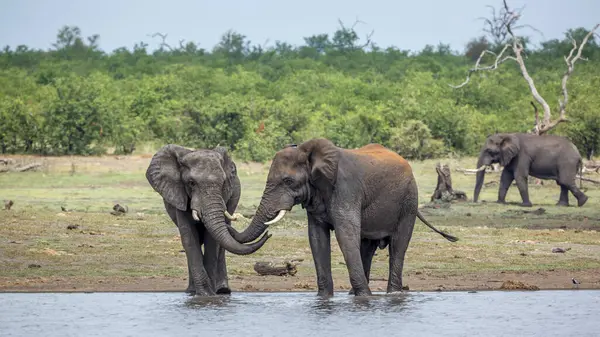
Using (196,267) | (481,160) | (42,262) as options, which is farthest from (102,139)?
(196,267)

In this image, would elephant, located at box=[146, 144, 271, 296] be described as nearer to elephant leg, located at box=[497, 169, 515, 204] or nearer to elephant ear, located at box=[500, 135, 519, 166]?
elephant leg, located at box=[497, 169, 515, 204]

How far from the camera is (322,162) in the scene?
1207cm

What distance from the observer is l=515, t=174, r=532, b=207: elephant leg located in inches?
991

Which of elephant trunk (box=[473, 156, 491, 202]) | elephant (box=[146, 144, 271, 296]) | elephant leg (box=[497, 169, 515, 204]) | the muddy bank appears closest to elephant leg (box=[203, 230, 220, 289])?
elephant (box=[146, 144, 271, 296])

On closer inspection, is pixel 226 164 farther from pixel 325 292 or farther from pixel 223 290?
pixel 325 292

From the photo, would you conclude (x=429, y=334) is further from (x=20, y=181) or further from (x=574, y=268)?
(x=20, y=181)

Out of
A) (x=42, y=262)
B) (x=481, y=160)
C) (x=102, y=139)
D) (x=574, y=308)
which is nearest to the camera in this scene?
(x=574, y=308)

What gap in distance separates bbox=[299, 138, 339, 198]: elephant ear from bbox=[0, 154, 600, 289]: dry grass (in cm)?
242

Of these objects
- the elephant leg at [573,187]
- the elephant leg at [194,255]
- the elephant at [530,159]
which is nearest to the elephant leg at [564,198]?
the elephant at [530,159]

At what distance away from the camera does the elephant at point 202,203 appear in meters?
12.6

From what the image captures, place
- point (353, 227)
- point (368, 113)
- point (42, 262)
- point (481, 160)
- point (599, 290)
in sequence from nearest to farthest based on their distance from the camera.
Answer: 1. point (353, 227)
2. point (599, 290)
3. point (42, 262)
4. point (481, 160)
5. point (368, 113)

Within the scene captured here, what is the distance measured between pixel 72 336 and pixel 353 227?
117 inches

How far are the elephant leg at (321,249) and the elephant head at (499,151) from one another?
548 inches

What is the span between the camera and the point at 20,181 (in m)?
27.9
